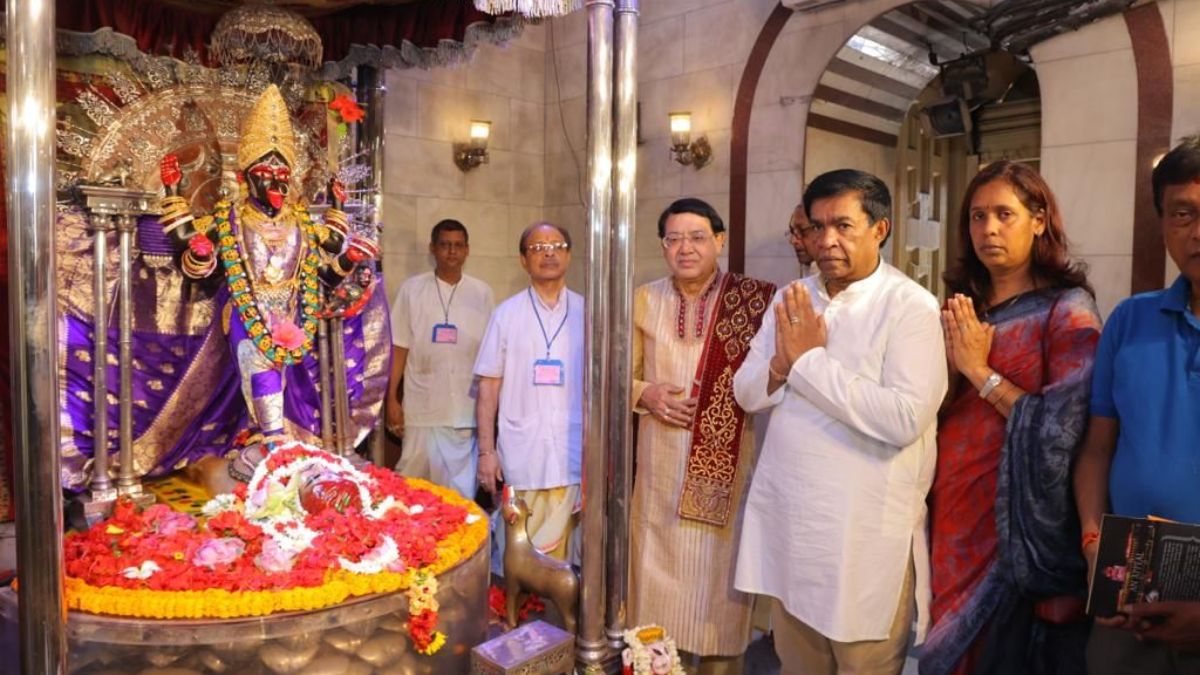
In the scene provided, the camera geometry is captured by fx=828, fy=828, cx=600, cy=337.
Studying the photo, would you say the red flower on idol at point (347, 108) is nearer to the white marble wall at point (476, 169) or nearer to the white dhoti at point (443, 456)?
the white marble wall at point (476, 169)

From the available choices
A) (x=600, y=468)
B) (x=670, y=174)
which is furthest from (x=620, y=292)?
(x=670, y=174)

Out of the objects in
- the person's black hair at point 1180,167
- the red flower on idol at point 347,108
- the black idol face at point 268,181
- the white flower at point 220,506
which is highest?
the red flower on idol at point 347,108

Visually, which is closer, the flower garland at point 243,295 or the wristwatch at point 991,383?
the wristwatch at point 991,383

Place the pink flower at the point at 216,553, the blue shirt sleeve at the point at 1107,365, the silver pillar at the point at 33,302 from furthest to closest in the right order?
the pink flower at the point at 216,553 → the blue shirt sleeve at the point at 1107,365 → the silver pillar at the point at 33,302

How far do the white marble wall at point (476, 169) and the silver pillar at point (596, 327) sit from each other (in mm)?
3756

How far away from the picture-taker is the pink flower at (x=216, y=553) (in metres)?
2.47

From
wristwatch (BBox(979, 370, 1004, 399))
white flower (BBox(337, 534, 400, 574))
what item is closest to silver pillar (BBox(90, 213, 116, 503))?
white flower (BBox(337, 534, 400, 574))

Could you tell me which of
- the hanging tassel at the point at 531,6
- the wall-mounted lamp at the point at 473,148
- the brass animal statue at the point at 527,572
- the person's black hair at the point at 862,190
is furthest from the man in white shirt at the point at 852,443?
the wall-mounted lamp at the point at 473,148

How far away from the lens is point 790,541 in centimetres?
227

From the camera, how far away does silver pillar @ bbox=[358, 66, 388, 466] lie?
5.12 m

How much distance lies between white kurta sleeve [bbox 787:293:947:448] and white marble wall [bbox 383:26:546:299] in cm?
428

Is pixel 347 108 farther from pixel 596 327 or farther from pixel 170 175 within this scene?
pixel 596 327

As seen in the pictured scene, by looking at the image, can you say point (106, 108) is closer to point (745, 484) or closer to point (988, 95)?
point (745, 484)

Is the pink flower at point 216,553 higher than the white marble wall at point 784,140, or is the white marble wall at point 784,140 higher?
the white marble wall at point 784,140
